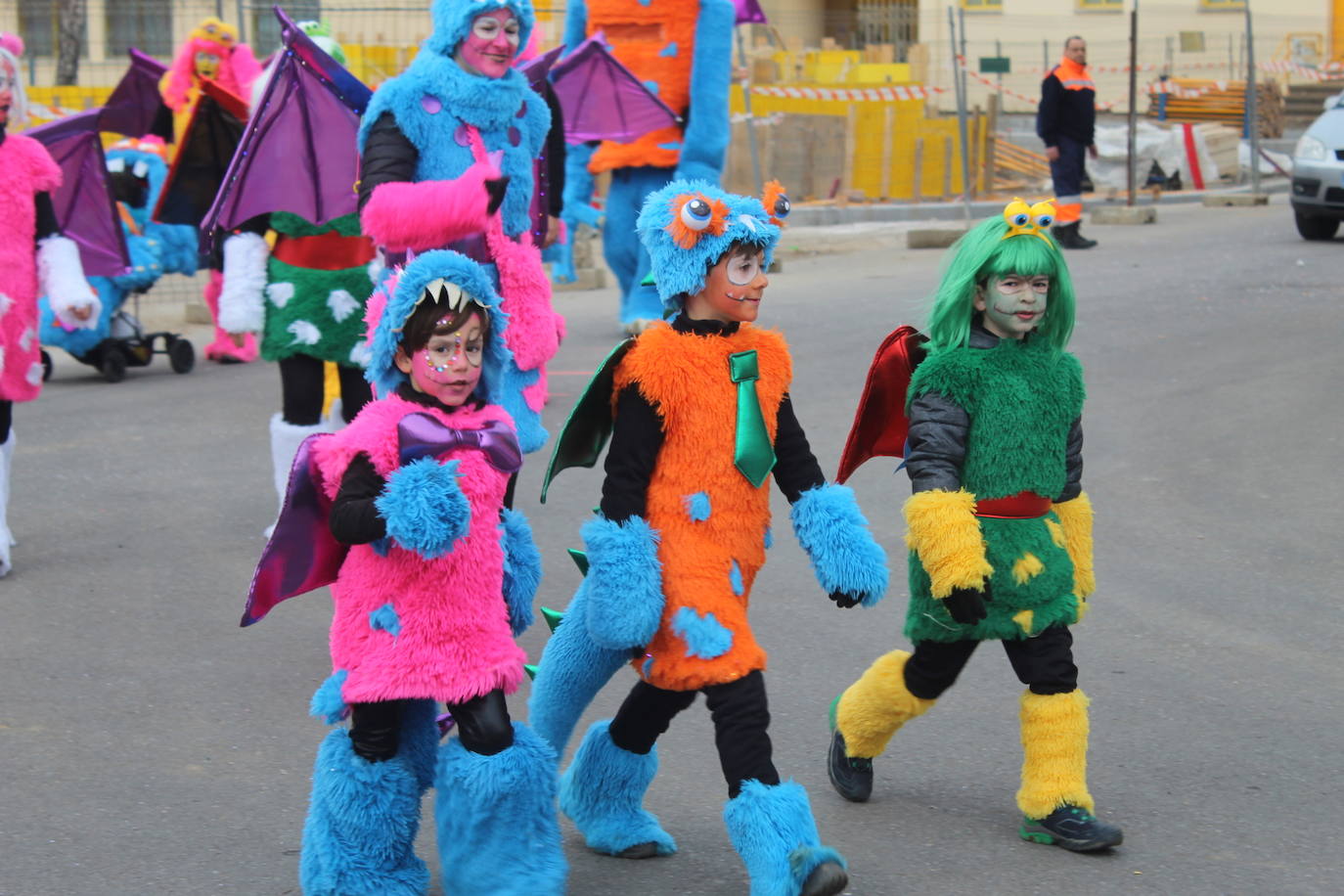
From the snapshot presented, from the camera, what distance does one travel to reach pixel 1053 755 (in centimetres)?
388

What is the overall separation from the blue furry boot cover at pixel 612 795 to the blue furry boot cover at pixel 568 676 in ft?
0.24

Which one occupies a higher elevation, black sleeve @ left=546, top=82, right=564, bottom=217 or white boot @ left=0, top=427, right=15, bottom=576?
black sleeve @ left=546, top=82, right=564, bottom=217

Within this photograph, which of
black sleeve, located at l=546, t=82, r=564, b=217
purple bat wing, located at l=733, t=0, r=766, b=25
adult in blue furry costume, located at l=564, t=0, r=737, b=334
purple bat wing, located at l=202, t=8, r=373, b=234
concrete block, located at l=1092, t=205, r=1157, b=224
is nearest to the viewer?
purple bat wing, located at l=202, t=8, r=373, b=234

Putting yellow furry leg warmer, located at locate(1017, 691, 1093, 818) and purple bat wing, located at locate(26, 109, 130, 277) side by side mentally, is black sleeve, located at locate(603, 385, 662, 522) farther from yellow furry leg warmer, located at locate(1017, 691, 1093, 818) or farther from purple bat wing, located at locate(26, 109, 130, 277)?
purple bat wing, located at locate(26, 109, 130, 277)

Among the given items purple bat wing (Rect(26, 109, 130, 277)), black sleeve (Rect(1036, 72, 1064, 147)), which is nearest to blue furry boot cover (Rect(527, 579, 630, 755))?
purple bat wing (Rect(26, 109, 130, 277))

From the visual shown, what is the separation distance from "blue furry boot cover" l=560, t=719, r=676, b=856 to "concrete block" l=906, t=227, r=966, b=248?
42.5ft

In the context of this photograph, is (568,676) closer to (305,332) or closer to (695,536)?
(695,536)

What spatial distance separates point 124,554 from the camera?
256 inches

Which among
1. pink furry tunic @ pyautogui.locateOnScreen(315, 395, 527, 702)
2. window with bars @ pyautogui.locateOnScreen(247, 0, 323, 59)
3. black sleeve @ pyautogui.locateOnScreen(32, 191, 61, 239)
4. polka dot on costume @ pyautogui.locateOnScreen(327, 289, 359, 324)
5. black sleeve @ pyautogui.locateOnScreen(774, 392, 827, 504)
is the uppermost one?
window with bars @ pyautogui.locateOnScreen(247, 0, 323, 59)

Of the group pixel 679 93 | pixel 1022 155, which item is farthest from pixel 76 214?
pixel 1022 155

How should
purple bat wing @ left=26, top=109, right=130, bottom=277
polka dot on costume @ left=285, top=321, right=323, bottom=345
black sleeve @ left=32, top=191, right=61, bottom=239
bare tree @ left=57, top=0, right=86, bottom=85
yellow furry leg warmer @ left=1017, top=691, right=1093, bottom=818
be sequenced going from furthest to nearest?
bare tree @ left=57, top=0, right=86, bottom=85 < purple bat wing @ left=26, top=109, right=130, bottom=277 < black sleeve @ left=32, top=191, right=61, bottom=239 < polka dot on costume @ left=285, top=321, right=323, bottom=345 < yellow furry leg warmer @ left=1017, top=691, right=1093, bottom=818

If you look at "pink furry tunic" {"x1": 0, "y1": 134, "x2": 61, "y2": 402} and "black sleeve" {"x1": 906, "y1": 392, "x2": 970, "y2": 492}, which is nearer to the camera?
"black sleeve" {"x1": 906, "y1": 392, "x2": 970, "y2": 492}

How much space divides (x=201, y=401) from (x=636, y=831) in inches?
259

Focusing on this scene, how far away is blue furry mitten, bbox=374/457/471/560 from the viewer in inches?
130
